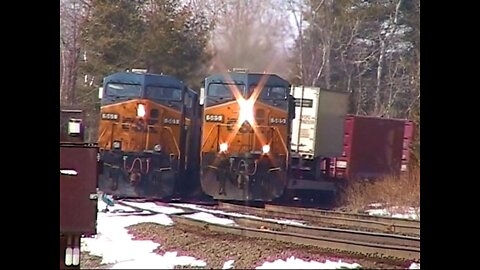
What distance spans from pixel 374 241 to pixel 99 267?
122 cm

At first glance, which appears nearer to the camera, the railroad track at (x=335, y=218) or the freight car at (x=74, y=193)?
the freight car at (x=74, y=193)

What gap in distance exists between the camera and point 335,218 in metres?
2.80

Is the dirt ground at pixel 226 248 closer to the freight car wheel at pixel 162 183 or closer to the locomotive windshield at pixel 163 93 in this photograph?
the freight car wheel at pixel 162 183

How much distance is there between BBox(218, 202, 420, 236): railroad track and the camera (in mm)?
2775

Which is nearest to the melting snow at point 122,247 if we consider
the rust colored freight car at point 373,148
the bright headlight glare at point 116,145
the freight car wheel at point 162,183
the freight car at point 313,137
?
the freight car wheel at point 162,183

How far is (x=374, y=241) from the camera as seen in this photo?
2.77 m

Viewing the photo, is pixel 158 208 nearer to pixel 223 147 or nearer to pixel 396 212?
pixel 223 147

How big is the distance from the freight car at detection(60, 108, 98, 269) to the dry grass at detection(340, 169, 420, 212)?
115 centimetres

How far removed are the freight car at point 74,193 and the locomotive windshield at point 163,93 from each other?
1.02 feet

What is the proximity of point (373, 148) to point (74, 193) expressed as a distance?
1.36 m

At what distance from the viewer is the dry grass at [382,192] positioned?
2734mm

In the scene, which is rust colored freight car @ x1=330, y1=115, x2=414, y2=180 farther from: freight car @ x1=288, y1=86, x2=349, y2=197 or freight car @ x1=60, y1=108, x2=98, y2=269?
freight car @ x1=60, y1=108, x2=98, y2=269

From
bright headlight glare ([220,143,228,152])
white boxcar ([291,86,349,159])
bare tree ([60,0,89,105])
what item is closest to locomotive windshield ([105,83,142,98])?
bare tree ([60,0,89,105])
